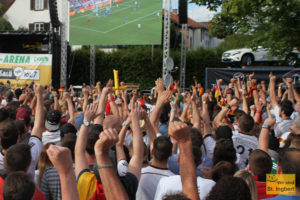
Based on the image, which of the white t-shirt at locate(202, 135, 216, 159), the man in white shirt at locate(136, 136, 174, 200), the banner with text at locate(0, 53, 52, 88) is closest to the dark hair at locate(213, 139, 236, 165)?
the man in white shirt at locate(136, 136, 174, 200)

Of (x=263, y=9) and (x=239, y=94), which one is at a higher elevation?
(x=263, y=9)

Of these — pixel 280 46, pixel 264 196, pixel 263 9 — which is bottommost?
pixel 264 196

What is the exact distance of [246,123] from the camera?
4.78m

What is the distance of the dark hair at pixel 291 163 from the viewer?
2477 millimetres

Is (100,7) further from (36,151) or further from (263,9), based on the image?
(36,151)

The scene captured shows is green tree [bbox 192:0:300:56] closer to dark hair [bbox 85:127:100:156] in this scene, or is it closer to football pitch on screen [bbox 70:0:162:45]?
football pitch on screen [bbox 70:0:162:45]

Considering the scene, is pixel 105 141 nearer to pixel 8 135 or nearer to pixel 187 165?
pixel 187 165

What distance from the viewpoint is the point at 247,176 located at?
270 cm

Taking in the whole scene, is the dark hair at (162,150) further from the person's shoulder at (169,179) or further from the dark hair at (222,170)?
the dark hair at (222,170)

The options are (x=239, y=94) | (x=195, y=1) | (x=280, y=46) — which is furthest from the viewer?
(x=195, y=1)

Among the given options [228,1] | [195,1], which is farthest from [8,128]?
[195,1]

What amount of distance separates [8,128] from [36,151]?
370 millimetres

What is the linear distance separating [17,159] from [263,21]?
12250 mm

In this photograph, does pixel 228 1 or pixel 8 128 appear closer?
pixel 8 128
